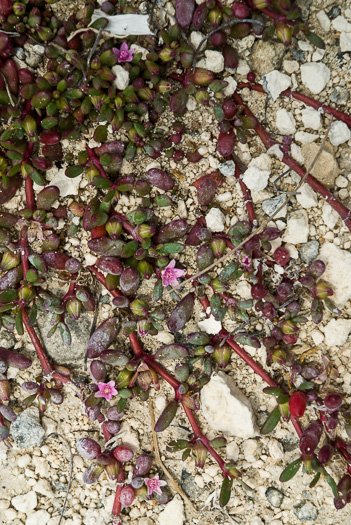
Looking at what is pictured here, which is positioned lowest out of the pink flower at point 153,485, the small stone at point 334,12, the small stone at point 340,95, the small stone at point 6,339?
the pink flower at point 153,485

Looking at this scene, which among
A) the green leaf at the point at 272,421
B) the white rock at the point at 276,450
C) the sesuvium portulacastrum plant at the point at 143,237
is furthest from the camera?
the white rock at the point at 276,450

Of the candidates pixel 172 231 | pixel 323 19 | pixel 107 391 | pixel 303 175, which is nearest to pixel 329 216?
pixel 303 175

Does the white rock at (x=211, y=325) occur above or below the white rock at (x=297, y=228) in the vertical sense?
below

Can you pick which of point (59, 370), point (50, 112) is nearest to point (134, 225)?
point (50, 112)

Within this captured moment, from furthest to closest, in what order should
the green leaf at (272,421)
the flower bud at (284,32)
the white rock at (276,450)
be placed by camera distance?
the white rock at (276,450), the green leaf at (272,421), the flower bud at (284,32)

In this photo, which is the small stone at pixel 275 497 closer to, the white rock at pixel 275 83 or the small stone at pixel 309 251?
the small stone at pixel 309 251

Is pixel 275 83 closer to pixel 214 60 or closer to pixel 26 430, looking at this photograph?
pixel 214 60

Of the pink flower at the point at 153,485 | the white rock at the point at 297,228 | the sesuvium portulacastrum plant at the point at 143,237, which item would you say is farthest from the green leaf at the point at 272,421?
the white rock at the point at 297,228
